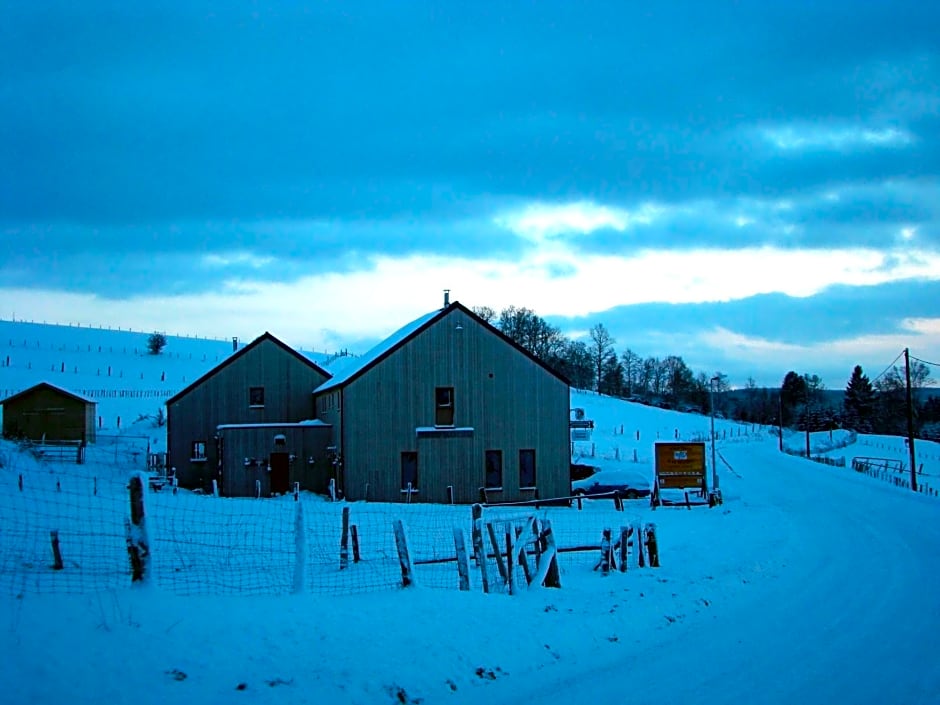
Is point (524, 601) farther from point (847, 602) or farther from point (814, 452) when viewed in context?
point (814, 452)

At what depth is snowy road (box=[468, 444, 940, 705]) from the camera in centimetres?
905

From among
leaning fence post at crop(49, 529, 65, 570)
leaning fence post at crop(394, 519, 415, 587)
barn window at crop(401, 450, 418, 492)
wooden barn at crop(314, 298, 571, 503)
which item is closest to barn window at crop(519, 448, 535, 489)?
wooden barn at crop(314, 298, 571, 503)

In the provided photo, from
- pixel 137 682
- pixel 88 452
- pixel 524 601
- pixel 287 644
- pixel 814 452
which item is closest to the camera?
pixel 137 682

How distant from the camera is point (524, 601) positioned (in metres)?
12.3

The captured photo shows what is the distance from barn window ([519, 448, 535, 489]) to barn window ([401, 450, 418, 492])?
481 centimetres

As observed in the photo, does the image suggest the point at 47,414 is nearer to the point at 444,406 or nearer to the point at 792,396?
the point at 444,406

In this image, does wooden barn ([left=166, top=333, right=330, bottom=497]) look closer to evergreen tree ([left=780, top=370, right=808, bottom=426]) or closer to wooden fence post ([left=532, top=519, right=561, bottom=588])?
wooden fence post ([left=532, top=519, right=561, bottom=588])

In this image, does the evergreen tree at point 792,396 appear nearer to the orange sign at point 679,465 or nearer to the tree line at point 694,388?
the tree line at point 694,388

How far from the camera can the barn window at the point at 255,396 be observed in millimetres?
45781

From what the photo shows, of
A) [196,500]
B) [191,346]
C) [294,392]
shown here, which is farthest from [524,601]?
[191,346]

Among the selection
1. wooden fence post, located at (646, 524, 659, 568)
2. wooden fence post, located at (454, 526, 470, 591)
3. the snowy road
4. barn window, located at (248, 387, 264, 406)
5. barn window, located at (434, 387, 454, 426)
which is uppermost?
barn window, located at (248, 387, 264, 406)

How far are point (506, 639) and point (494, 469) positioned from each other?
28527 millimetres

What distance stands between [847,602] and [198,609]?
10563 millimetres

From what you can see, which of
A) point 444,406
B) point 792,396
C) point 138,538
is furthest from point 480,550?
point 792,396
